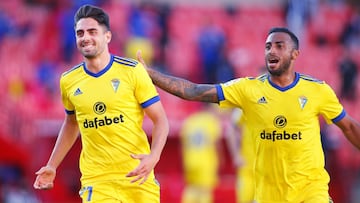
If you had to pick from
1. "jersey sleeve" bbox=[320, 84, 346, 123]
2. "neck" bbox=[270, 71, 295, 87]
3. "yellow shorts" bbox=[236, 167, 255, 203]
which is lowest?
"yellow shorts" bbox=[236, 167, 255, 203]

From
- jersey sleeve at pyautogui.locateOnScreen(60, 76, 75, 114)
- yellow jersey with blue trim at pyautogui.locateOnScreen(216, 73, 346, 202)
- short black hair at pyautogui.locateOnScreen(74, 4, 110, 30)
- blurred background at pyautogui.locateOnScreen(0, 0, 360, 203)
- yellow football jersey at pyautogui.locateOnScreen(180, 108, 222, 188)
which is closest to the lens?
short black hair at pyautogui.locateOnScreen(74, 4, 110, 30)

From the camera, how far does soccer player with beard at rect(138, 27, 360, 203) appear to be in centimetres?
841

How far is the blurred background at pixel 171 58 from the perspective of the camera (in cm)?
1738

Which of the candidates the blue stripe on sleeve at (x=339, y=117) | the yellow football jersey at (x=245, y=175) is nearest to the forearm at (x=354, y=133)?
the blue stripe on sleeve at (x=339, y=117)

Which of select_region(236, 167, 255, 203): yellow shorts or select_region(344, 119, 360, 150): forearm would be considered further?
select_region(236, 167, 255, 203): yellow shorts

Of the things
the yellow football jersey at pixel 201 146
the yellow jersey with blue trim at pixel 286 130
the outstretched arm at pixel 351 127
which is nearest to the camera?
the yellow jersey with blue trim at pixel 286 130

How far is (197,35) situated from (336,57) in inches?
139

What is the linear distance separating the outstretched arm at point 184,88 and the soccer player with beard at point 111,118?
70 cm

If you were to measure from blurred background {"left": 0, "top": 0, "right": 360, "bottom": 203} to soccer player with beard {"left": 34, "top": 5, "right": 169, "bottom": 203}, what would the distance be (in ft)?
28.6

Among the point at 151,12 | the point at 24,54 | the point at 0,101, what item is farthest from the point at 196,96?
A: the point at 151,12

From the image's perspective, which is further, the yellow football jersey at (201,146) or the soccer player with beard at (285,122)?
the yellow football jersey at (201,146)

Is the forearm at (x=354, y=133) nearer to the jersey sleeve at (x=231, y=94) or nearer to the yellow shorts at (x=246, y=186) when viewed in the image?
the jersey sleeve at (x=231, y=94)

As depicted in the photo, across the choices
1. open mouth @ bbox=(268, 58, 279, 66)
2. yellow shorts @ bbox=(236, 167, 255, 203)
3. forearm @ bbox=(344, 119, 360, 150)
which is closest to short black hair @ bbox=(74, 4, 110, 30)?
open mouth @ bbox=(268, 58, 279, 66)

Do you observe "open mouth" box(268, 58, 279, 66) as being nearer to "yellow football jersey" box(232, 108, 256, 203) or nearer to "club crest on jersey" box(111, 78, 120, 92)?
"club crest on jersey" box(111, 78, 120, 92)
